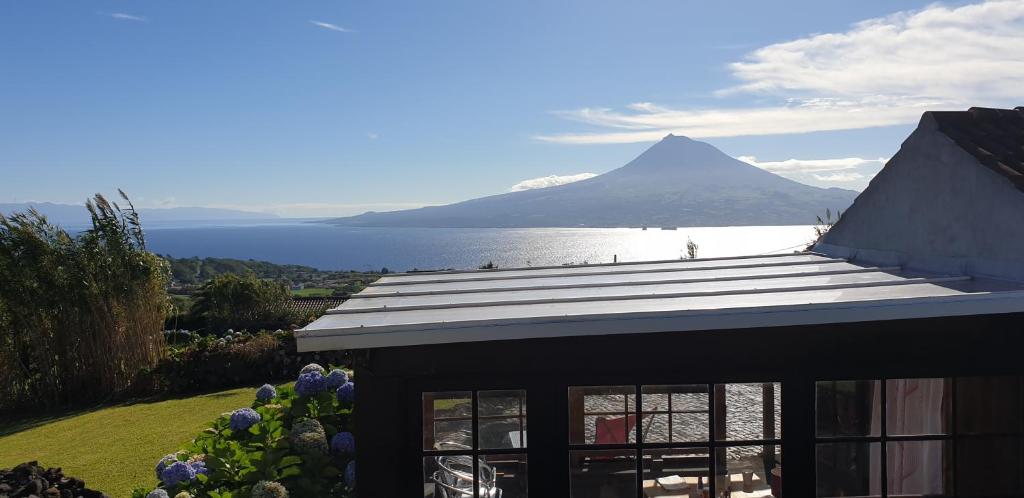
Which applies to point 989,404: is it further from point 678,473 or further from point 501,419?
point 501,419

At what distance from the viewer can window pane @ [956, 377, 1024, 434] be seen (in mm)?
4195

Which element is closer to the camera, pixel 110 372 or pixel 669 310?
pixel 669 310

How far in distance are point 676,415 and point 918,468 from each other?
156 cm

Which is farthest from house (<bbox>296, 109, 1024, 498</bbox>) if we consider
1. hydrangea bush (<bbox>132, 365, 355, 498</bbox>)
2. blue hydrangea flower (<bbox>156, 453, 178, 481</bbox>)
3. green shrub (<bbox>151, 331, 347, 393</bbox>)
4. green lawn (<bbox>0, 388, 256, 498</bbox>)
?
green shrub (<bbox>151, 331, 347, 393</bbox>)

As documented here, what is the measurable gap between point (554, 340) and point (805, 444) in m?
1.63

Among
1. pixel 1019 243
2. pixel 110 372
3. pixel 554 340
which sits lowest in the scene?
pixel 110 372

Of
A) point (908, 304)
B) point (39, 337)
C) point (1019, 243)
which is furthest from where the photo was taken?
point (39, 337)

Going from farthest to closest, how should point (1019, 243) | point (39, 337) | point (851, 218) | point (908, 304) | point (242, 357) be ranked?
1. point (242, 357)
2. point (39, 337)
3. point (851, 218)
4. point (1019, 243)
5. point (908, 304)

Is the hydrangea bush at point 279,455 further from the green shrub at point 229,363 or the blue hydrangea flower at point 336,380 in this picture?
the green shrub at point 229,363

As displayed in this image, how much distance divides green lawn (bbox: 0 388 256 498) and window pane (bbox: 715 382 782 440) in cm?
579

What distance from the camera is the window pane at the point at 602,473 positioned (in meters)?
4.20

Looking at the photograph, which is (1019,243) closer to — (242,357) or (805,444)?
(805,444)

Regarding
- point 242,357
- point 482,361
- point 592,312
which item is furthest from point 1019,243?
A: point 242,357

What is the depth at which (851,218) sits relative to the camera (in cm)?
714
